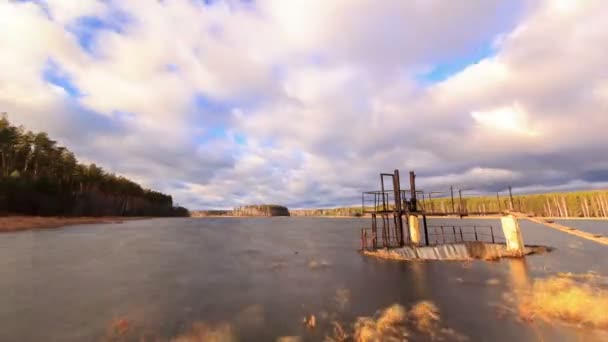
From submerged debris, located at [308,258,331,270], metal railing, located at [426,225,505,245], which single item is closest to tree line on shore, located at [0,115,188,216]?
submerged debris, located at [308,258,331,270]

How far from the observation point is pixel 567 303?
17.4 m

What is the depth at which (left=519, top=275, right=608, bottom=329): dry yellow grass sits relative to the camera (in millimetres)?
15780

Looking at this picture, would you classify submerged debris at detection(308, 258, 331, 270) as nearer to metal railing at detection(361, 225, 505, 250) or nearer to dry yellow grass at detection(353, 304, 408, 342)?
metal railing at detection(361, 225, 505, 250)

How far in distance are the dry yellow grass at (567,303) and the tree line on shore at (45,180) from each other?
351 feet

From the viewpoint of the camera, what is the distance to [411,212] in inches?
1652

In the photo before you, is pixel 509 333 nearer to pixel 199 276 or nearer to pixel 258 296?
pixel 258 296

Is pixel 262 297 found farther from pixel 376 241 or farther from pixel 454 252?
pixel 454 252

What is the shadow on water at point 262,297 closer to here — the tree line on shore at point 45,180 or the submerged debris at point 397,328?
the submerged debris at point 397,328

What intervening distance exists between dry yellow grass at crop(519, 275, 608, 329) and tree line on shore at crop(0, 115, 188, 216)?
107 m

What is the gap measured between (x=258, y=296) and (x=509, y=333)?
1568 centimetres

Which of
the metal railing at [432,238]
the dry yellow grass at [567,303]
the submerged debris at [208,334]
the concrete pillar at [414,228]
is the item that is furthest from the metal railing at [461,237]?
the submerged debris at [208,334]

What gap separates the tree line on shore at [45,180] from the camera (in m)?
81.7

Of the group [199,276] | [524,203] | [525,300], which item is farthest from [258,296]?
[524,203]

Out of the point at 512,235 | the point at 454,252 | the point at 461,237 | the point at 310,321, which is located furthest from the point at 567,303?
the point at 461,237
